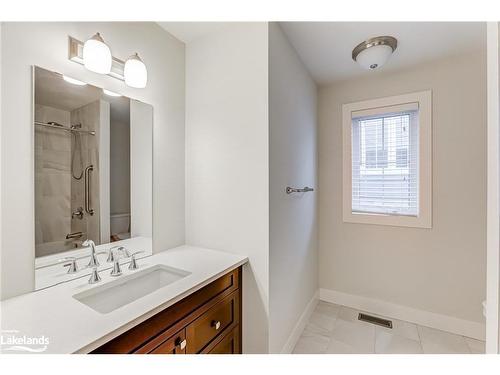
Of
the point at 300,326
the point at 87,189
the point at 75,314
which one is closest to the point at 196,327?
the point at 75,314

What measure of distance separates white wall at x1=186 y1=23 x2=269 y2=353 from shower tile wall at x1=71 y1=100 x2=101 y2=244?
1.87 ft

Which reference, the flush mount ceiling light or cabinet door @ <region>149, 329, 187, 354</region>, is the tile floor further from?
the flush mount ceiling light

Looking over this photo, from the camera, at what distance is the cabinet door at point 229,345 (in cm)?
115

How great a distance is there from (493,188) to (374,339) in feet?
5.58

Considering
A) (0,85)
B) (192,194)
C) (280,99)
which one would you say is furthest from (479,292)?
(0,85)

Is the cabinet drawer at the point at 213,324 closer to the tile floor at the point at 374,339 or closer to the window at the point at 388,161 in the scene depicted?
the tile floor at the point at 374,339

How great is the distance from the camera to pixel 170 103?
1.53 meters

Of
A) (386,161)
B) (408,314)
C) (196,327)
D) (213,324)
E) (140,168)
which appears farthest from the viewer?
(386,161)

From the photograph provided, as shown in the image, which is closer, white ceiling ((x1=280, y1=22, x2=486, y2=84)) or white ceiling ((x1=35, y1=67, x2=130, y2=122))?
white ceiling ((x1=35, y1=67, x2=130, y2=122))

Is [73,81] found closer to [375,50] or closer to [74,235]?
[74,235]

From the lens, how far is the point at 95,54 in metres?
1.04

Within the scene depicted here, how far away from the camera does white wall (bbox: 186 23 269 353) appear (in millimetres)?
1311

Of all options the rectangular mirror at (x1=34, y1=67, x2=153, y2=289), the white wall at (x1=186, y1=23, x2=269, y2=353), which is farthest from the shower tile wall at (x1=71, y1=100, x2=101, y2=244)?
the white wall at (x1=186, y1=23, x2=269, y2=353)
